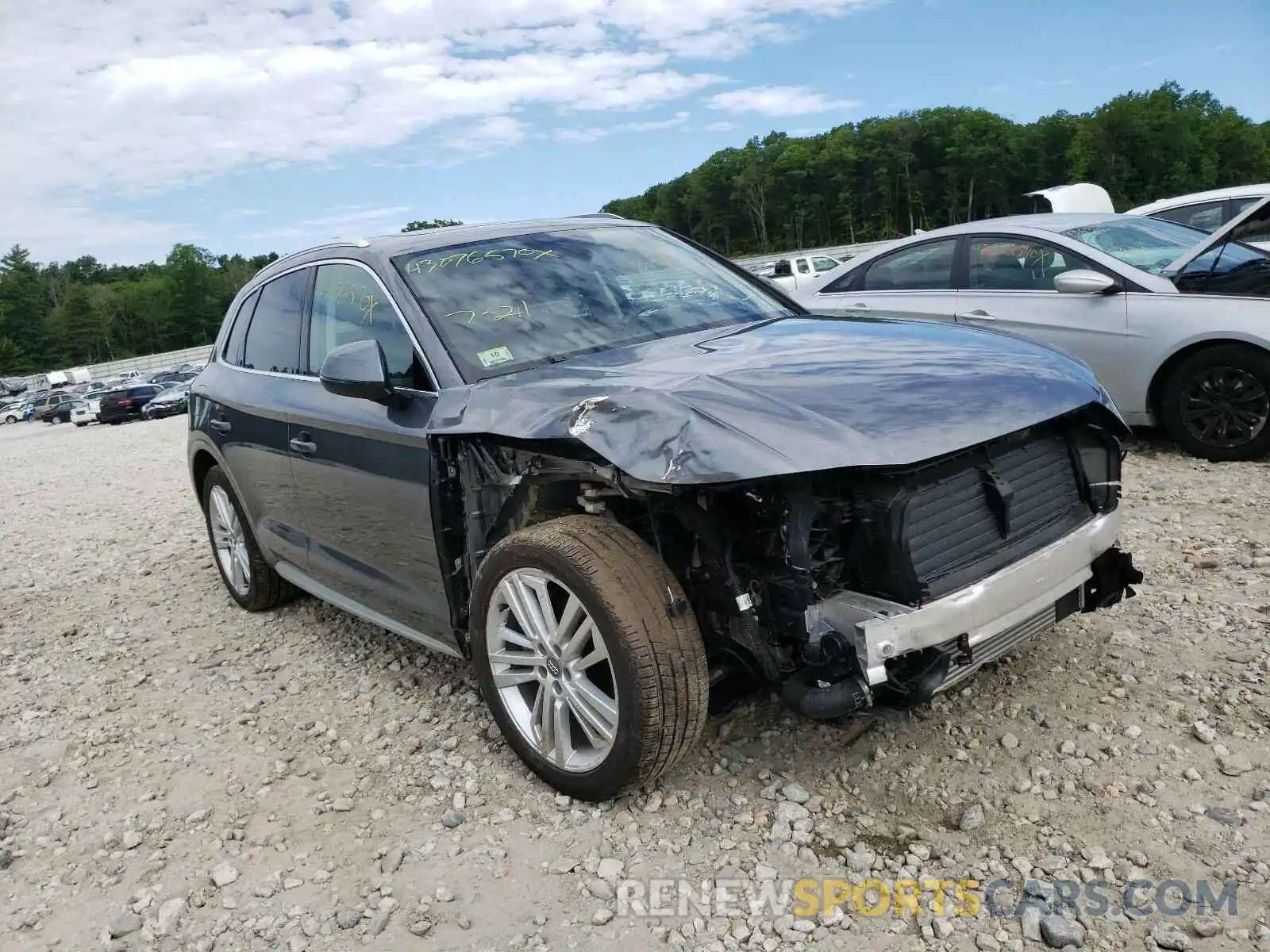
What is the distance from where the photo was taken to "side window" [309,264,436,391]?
11.4 feet

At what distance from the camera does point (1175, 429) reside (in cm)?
607

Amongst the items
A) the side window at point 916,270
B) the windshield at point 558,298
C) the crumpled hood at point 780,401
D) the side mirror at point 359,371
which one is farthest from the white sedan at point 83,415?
the crumpled hood at point 780,401


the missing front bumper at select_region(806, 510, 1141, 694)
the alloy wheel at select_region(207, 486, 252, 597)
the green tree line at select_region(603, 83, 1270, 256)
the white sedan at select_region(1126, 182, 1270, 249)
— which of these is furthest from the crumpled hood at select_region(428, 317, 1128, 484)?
the green tree line at select_region(603, 83, 1270, 256)

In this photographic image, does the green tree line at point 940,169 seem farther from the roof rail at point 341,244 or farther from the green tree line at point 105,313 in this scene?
the roof rail at point 341,244

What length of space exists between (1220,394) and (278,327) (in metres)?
5.22

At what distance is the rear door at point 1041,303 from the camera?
20.4 feet

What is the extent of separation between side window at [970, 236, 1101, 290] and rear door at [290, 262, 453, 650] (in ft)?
15.2

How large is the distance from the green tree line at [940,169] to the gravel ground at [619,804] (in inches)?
3128

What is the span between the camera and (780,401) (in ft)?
8.84

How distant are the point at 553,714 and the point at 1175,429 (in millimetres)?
4723

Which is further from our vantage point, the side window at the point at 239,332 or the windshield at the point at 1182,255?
the windshield at the point at 1182,255

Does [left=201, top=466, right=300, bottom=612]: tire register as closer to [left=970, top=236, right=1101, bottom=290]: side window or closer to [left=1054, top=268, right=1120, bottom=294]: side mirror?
[left=1054, top=268, right=1120, bottom=294]: side mirror

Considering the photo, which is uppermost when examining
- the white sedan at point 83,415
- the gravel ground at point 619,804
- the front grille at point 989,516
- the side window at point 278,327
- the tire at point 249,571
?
the side window at point 278,327

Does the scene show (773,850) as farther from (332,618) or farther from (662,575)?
(332,618)
